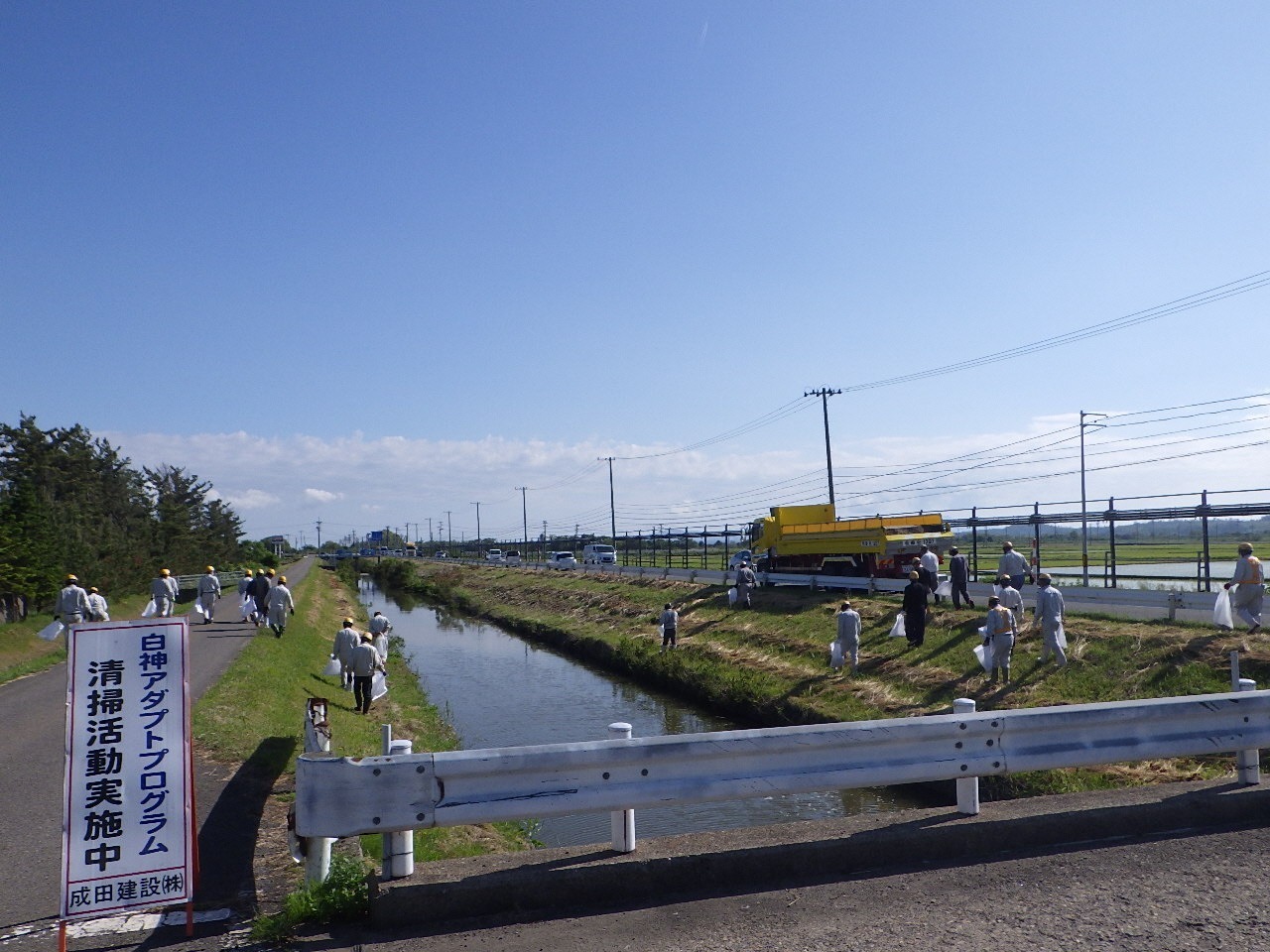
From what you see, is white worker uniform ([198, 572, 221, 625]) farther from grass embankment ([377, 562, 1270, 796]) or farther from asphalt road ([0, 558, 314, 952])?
grass embankment ([377, 562, 1270, 796])

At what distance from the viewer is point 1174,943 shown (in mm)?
4082

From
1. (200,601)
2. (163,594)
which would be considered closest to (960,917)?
(163,594)

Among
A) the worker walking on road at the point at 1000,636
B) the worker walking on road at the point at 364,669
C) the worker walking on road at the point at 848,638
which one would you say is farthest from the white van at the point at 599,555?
the worker walking on road at the point at 1000,636

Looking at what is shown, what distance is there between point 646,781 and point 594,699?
1873 centimetres

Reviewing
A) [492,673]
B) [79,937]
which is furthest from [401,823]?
[492,673]

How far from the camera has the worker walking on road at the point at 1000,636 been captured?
52.1 ft

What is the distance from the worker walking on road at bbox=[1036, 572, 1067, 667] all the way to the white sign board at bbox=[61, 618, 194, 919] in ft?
47.9

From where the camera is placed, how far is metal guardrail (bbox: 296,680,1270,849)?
177 inches

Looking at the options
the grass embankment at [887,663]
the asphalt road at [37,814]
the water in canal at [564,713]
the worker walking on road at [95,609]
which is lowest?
the water in canal at [564,713]

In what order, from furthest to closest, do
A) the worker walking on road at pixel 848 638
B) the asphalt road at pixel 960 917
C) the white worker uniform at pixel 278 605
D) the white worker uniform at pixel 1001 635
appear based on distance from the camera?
the white worker uniform at pixel 278 605
the worker walking on road at pixel 848 638
the white worker uniform at pixel 1001 635
the asphalt road at pixel 960 917

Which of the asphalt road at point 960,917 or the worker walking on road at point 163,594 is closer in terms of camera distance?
the asphalt road at point 960,917

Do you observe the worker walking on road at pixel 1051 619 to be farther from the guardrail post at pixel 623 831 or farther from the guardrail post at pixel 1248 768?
the guardrail post at pixel 623 831

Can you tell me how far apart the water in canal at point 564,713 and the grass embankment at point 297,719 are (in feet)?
3.06

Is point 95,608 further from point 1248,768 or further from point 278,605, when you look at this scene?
point 1248,768
